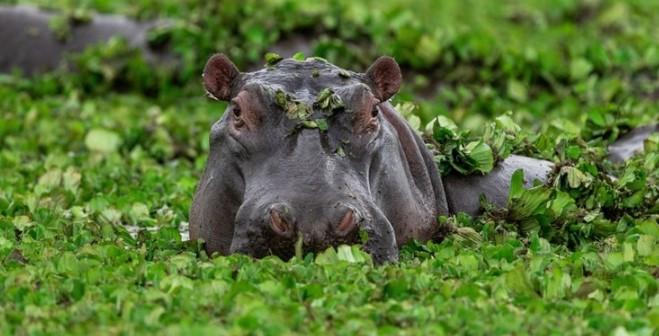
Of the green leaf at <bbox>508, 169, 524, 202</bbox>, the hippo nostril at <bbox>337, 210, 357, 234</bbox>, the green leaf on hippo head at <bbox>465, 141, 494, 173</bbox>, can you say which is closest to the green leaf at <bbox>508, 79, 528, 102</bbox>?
the green leaf on hippo head at <bbox>465, 141, 494, 173</bbox>

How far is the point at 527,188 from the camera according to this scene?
862 cm

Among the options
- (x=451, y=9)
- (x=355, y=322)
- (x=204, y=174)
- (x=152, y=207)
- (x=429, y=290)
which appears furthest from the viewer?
(x=451, y=9)

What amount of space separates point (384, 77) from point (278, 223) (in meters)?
1.32

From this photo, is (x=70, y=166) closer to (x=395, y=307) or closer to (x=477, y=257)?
(x=477, y=257)

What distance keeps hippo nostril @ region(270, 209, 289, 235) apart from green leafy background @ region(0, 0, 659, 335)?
0.47 feet

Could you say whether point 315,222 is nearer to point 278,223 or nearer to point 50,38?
point 278,223

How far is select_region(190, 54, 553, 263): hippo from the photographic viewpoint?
22.4 feet

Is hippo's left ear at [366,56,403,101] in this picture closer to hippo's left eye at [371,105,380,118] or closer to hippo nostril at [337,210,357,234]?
hippo's left eye at [371,105,380,118]

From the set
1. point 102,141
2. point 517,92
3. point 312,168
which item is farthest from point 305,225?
point 517,92

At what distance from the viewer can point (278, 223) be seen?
6.74 metres

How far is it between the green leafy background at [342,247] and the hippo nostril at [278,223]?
0.47ft

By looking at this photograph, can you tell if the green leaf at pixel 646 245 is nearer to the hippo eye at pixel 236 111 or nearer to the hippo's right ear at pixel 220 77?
the hippo eye at pixel 236 111

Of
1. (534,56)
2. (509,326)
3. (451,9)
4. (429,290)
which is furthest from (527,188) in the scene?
(451,9)

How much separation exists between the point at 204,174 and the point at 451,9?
11.8 metres
